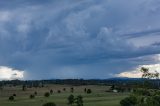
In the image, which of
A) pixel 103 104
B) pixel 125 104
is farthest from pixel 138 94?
pixel 103 104

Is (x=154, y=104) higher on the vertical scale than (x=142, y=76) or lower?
lower

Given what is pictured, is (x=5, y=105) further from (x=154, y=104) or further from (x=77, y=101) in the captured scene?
(x=154, y=104)

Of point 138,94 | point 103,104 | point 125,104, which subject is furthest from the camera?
point 103,104

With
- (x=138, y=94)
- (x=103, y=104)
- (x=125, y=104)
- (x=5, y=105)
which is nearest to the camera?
(x=138, y=94)

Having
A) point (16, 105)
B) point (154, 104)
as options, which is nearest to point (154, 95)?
point (154, 104)

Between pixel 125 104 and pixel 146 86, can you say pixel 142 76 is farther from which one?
pixel 125 104

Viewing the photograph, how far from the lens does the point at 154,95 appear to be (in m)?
51.8

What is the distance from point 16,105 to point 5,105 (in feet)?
16.8

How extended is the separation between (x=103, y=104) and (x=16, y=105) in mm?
36612

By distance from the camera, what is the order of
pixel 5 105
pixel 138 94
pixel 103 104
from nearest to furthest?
pixel 138 94 < pixel 103 104 < pixel 5 105

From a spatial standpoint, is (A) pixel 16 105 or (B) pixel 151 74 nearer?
(B) pixel 151 74

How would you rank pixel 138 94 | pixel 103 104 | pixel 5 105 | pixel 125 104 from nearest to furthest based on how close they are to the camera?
pixel 138 94 < pixel 125 104 < pixel 103 104 < pixel 5 105

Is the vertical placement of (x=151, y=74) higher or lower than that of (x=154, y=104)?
higher

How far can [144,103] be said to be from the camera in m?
53.8
